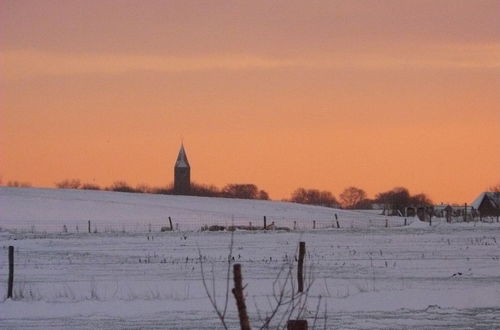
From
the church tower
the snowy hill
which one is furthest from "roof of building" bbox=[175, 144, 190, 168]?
the snowy hill

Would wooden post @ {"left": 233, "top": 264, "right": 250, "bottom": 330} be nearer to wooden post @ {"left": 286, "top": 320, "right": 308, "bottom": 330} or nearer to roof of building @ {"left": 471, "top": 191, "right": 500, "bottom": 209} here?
wooden post @ {"left": 286, "top": 320, "right": 308, "bottom": 330}

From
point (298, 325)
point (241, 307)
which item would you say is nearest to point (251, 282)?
point (298, 325)

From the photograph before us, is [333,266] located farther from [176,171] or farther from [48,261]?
[176,171]

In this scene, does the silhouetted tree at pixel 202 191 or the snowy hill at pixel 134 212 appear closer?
the snowy hill at pixel 134 212

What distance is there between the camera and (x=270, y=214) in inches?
3460

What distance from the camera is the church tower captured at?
17300 cm

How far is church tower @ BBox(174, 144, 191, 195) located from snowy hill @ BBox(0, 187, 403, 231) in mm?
67601

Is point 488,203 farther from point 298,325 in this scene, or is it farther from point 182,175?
point 298,325

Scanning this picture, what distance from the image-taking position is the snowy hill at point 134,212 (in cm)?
7456

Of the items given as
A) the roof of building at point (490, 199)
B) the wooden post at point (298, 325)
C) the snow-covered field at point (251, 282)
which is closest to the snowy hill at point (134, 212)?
the snow-covered field at point (251, 282)

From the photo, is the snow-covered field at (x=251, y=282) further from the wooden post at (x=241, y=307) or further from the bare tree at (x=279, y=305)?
the wooden post at (x=241, y=307)

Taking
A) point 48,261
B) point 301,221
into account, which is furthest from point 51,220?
point 48,261

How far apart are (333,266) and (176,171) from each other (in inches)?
5776

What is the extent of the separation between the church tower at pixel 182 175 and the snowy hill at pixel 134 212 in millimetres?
67601
